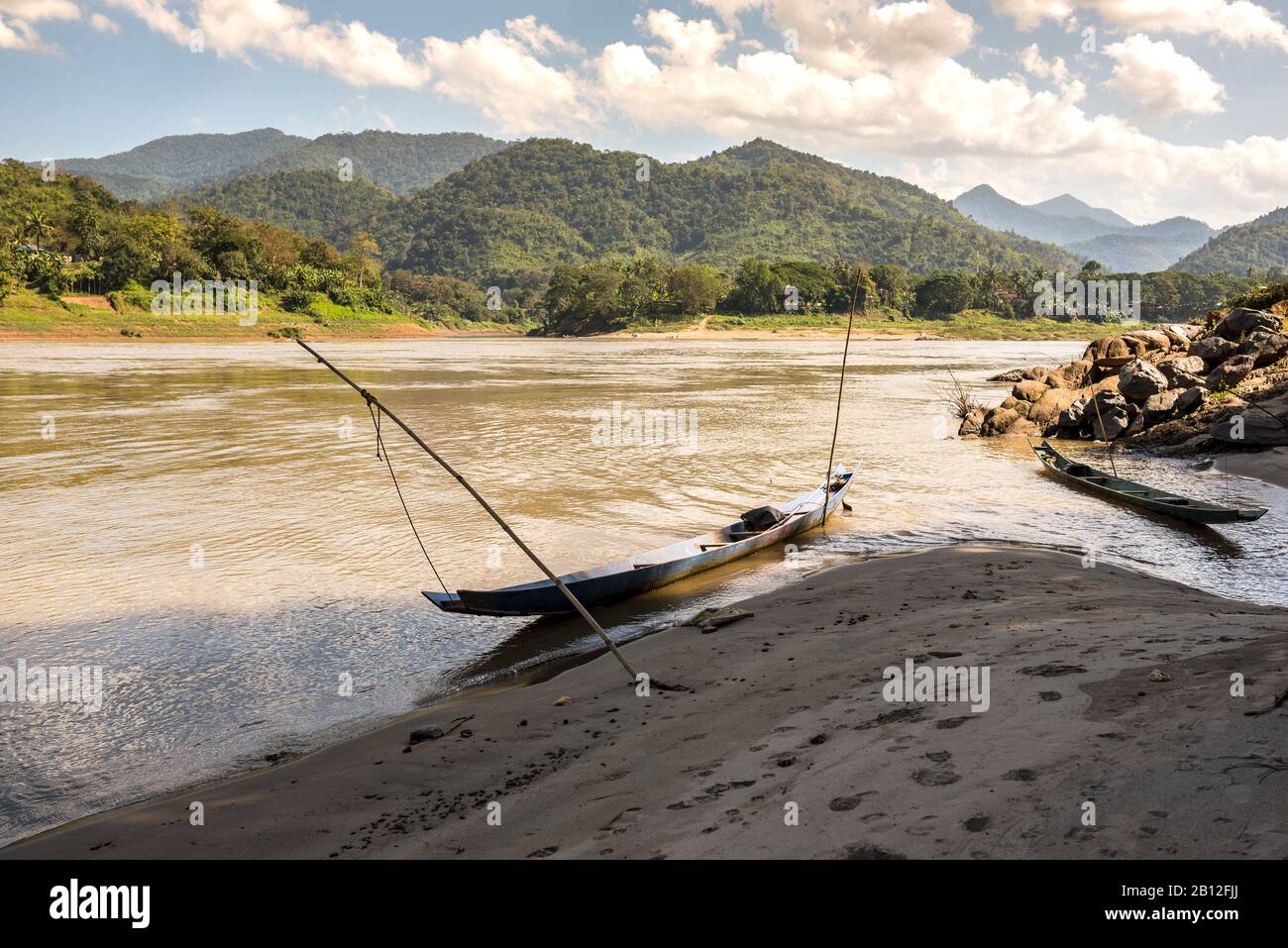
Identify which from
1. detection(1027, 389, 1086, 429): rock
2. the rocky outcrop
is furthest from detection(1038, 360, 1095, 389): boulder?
detection(1027, 389, 1086, 429): rock

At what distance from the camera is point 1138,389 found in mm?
25781

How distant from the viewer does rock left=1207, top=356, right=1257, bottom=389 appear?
2500 cm

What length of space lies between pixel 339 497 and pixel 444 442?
25.4ft

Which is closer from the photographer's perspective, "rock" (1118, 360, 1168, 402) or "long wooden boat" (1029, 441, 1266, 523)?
"long wooden boat" (1029, 441, 1266, 523)

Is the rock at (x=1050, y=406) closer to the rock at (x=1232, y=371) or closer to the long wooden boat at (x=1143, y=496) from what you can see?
the rock at (x=1232, y=371)

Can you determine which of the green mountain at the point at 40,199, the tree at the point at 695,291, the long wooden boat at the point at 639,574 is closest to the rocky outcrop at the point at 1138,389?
the long wooden boat at the point at 639,574

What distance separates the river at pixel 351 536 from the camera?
770 centimetres

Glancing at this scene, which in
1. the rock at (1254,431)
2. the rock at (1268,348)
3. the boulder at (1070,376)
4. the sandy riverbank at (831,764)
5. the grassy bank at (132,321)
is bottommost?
the sandy riverbank at (831,764)

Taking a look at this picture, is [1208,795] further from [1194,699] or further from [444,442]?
[444,442]

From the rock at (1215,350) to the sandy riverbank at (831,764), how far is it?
76.4 feet

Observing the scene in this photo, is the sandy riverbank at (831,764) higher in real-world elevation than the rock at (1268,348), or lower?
lower

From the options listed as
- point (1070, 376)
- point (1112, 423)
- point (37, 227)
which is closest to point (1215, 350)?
point (1070, 376)

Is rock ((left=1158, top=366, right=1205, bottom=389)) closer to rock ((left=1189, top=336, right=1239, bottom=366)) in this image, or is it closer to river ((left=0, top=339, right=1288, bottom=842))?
rock ((left=1189, top=336, right=1239, bottom=366))

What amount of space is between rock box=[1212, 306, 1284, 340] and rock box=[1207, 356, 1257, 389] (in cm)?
156
